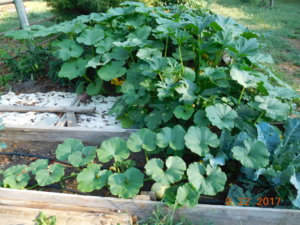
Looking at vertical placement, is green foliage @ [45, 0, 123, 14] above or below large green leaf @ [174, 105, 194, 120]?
above

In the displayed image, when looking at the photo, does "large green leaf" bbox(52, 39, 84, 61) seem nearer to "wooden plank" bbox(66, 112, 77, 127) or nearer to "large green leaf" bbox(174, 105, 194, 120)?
"wooden plank" bbox(66, 112, 77, 127)

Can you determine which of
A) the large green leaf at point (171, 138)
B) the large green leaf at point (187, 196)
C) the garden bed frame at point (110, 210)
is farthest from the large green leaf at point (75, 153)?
the large green leaf at point (187, 196)

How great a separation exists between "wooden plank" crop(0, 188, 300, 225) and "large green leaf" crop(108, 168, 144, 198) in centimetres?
4

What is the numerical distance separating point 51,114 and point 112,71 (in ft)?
2.93

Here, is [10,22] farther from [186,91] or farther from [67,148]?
[186,91]

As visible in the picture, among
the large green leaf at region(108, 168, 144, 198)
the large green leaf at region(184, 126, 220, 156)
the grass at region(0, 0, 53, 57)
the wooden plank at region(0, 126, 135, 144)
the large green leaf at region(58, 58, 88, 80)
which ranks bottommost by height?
the grass at region(0, 0, 53, 57)

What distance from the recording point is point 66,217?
5.35 feet

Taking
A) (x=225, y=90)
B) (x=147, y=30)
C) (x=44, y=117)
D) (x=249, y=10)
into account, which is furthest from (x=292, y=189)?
(x=249, y=10)

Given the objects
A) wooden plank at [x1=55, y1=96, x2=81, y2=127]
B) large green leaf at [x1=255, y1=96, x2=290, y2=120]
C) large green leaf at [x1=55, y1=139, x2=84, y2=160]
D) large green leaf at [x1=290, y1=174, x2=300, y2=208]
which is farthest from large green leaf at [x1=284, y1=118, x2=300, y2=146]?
wooden plank at [x1=55, y1=96, x2=81, y2=127]

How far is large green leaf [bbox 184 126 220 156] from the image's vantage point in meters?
1.79

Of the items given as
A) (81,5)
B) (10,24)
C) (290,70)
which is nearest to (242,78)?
(290,70)

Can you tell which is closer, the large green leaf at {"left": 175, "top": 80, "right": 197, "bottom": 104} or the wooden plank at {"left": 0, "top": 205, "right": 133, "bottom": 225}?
the wooden plank at {"left": 0, "top": 205, "right": 133, "bottom": 225}

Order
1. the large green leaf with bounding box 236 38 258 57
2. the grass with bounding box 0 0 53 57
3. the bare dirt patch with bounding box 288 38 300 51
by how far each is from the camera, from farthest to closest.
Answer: the grass with bounding box 0 0 53 57 < the bare dirt patch with bounding box 288 38 300 51 < the large green leaf with bounding box 236 38 258 57

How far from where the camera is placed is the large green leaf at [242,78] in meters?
1.96
